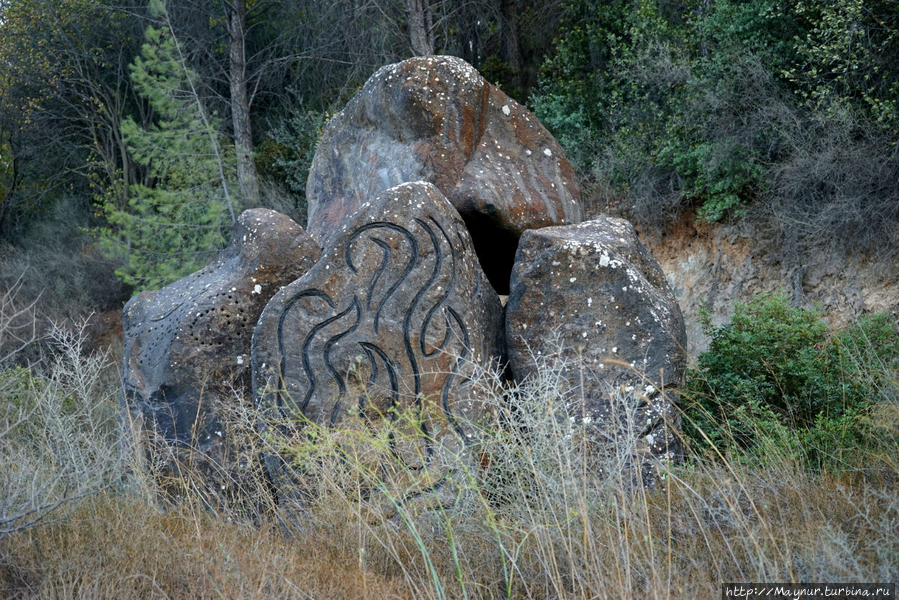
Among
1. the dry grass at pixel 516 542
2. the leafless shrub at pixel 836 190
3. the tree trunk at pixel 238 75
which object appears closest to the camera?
the dry grass at pixel 516 542

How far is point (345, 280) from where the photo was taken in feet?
13.9

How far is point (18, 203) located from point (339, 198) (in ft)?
48.8

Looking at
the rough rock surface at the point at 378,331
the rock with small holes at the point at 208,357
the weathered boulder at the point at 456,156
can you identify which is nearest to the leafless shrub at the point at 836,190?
the weathered boulder at the point at 456,156

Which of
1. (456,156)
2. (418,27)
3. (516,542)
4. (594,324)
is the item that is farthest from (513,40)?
(516,542)

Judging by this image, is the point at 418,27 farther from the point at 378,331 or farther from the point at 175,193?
the point at 378,331

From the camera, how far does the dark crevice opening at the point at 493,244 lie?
5301mm

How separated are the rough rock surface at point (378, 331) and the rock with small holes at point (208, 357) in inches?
23.2

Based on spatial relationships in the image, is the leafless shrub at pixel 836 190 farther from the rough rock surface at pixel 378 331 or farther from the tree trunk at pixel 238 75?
the tree trunk at pixel 238 75

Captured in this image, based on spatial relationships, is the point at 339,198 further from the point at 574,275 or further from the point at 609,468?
the point at 609,468

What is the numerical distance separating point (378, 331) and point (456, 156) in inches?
64.8

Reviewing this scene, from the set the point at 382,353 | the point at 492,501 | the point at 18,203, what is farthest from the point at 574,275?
the point at 18,203

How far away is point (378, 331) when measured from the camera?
13.7ft

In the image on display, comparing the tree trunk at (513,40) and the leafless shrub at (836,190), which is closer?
the leafless shrub at (836,190)

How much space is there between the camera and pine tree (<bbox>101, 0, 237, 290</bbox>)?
12086mm
